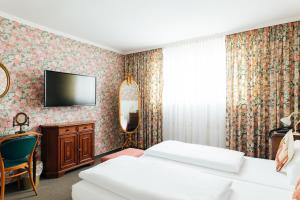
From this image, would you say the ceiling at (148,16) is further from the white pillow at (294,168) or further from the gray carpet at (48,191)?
the gray carpet at (48,191)

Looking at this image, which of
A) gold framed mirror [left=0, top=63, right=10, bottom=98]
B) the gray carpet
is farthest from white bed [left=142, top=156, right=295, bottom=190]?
gold framed mirror [left=0, top=63, right=10, bottom=98]

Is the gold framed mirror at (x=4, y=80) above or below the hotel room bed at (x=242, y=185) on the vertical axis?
above

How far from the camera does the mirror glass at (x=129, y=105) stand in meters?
4.30

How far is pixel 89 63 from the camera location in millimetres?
3965

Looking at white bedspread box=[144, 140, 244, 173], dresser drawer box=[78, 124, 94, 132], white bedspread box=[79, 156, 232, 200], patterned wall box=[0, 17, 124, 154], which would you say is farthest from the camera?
dresser drawer box=[78, 124, 94, 132]

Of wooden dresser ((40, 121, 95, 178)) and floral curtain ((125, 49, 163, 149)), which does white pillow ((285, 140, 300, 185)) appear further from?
wooden dresser ((40, 121, 95, 178))

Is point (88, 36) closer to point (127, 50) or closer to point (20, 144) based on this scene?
point (127, 50)

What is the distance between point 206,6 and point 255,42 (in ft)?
4.37

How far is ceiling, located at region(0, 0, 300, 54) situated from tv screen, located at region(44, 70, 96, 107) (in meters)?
0.84

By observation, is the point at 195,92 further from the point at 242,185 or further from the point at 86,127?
the point at 242,185

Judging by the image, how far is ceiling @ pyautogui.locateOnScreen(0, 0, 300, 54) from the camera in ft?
7.95

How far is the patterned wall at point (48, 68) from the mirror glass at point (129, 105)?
366 millimetres

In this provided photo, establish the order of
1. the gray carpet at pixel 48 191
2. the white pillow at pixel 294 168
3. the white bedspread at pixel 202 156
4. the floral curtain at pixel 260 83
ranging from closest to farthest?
the white pillow at pixel 294 168 < the white bedspread at pixel 202 156 < the gray carpet at pixel 48 191 < the floral curtain at pixel 260 83

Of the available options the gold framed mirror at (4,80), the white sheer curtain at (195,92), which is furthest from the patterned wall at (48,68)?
the white sheer curtain at (195,92)
